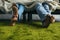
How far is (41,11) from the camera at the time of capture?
231 cm

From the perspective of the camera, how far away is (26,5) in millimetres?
2541

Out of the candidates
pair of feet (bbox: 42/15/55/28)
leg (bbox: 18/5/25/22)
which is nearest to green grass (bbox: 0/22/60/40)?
pair of feet (bbox: 42/15/55/28)

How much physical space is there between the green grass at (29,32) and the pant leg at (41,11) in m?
0.12

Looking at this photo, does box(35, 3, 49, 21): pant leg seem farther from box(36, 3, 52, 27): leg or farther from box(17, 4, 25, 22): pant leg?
box(17, 4, 25, 22): pant leg

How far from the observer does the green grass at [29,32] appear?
74.2 inches

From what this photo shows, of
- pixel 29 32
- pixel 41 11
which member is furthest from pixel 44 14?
pixel 29 32

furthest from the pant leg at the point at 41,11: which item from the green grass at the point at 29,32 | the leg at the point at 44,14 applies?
the green grass at the point at 29,32

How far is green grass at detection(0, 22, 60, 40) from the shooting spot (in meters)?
1.89

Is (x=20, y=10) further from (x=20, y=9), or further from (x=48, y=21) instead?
(x=48, y=21)

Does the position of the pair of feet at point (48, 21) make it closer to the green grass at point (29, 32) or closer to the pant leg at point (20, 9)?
the green grass at point (29, 32)

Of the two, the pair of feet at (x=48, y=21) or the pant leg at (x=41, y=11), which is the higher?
the pant leg at (x=41, y=11)

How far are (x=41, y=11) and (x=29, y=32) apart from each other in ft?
1.25

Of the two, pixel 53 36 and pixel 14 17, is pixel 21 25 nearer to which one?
pixel 14 17

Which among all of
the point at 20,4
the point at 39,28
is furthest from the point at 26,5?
the point at 39,28
